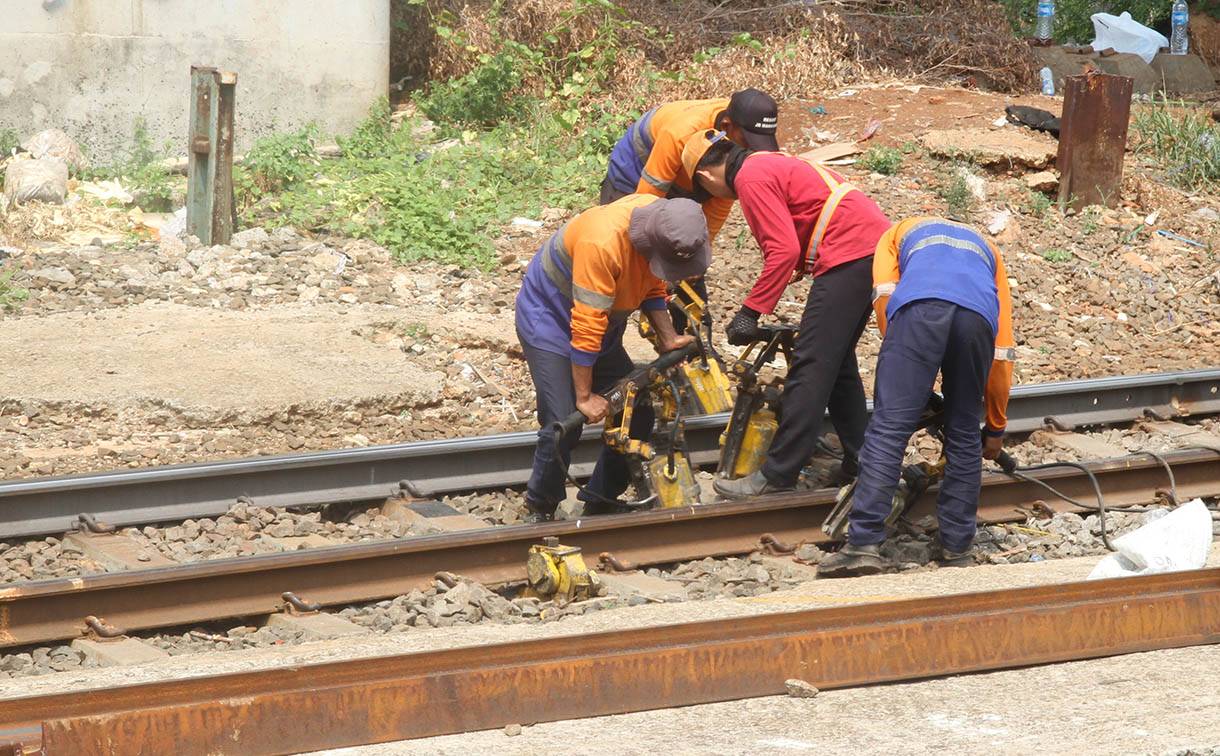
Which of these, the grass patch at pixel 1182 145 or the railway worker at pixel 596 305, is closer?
the railway worker at pixel 596 305

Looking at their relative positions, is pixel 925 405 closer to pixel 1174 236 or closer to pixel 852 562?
pixel 852 562

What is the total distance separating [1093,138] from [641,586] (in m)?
7.65

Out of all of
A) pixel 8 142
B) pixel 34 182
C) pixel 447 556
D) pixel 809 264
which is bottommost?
pixel 447 556

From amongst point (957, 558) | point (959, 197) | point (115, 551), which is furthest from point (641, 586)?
point (959, 197)

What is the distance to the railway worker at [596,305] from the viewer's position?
5.43 metres

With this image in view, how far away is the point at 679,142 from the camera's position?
698cm

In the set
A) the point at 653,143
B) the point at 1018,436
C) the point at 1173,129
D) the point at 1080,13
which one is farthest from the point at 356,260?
the point at 1080,13

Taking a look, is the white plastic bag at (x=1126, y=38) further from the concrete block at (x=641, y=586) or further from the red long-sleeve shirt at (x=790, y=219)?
the concrete block at (x=641, y=586)

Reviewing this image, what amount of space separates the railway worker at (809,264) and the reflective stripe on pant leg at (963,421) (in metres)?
0.74

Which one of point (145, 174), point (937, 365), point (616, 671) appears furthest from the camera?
point (145, 174)

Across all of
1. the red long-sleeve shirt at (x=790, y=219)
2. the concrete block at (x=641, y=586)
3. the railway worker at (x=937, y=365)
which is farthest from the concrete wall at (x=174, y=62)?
the railway worker at (x=937, y=365)

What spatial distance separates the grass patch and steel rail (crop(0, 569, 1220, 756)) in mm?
8982

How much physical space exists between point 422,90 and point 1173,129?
25.8 feet

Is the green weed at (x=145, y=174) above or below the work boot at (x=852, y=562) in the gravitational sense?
above
